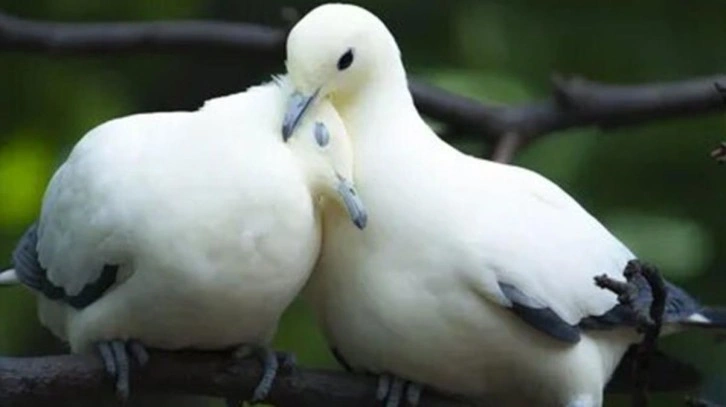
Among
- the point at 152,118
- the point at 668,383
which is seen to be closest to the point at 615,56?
the point at 668,383

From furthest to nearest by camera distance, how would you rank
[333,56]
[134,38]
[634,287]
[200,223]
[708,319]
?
1. [134,38]
2. [708,319]
3. [333,56]
4. [200,223]
5. [634,287]

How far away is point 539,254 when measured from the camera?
8.84 feet

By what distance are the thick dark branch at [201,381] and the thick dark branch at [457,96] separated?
3.30ft

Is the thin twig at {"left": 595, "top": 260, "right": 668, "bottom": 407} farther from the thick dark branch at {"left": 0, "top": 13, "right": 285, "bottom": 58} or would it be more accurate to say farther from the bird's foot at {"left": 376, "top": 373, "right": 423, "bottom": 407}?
the thick dark branch at {"left": 0, "top": 13, "right": 285, "bottom": 58}

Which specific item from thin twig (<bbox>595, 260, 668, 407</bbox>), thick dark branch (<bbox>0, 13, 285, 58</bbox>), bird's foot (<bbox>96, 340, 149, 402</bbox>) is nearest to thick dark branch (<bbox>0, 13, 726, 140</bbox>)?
thick dark branch (<bbox>0, 13, 285, 58</bbox>)

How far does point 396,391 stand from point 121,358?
0.33 metres

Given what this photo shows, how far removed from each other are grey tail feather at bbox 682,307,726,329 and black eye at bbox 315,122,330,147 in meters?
0.59

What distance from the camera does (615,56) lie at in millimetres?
4090

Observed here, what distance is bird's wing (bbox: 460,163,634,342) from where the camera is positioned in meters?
2.63

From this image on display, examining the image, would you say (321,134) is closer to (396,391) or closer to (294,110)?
(294,110)

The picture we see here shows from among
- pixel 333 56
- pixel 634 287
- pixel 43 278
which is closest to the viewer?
pixel 634 287

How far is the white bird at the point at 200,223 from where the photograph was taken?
8.19 feet

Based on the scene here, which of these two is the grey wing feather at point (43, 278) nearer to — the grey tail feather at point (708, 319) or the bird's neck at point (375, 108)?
the bird's neck at point (375, 108)

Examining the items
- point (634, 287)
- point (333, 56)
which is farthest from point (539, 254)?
point (634, 287)
